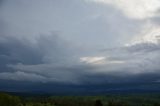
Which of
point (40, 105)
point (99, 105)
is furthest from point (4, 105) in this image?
point (99, 105)

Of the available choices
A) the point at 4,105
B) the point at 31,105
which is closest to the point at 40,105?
the point at 31,105

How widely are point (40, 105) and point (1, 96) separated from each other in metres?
24.3

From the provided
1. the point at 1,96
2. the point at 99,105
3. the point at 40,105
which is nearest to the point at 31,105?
the point at 40,105

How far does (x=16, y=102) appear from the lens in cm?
19925

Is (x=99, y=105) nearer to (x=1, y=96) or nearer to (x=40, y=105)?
(x=40, y=105)

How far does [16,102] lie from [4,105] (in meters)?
11.9

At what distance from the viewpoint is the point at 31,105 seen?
198 meters

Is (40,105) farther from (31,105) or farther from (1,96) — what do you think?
(1,96)

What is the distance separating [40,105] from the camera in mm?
199500

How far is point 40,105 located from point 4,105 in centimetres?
2269

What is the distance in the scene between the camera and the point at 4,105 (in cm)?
18838

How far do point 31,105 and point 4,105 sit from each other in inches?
687

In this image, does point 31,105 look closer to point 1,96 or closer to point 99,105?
point 1,96

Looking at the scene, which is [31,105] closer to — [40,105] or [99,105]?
[40,105]
